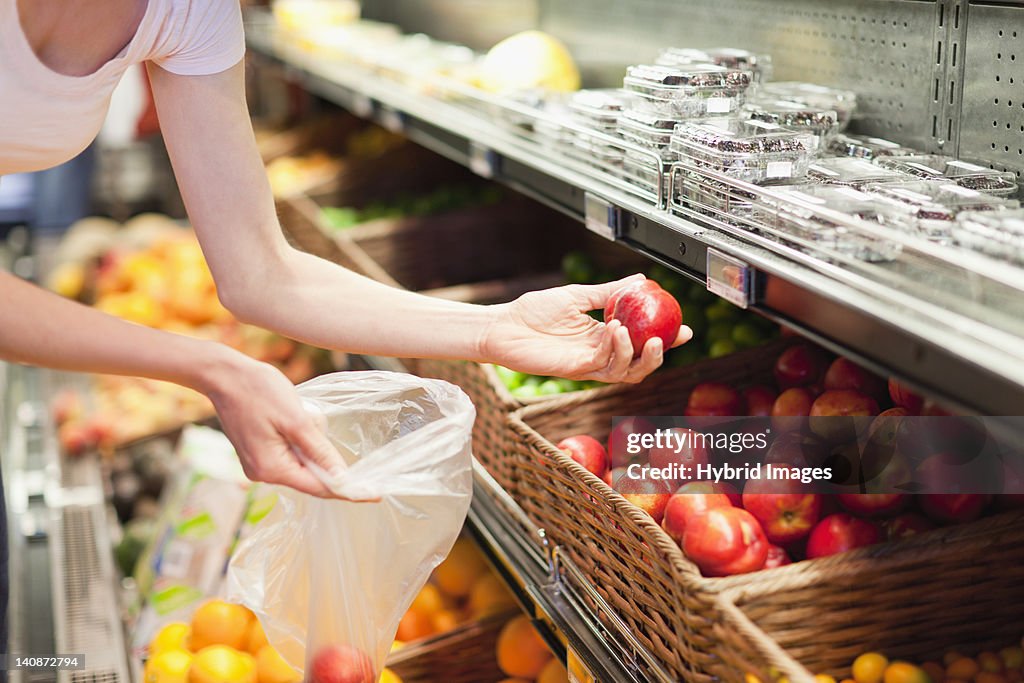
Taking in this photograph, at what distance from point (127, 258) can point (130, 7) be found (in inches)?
118

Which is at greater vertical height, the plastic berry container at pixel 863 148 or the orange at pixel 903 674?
Answer: the plastic berry container at pixel 863 148

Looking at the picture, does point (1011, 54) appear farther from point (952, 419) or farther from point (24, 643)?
point (24, 643)

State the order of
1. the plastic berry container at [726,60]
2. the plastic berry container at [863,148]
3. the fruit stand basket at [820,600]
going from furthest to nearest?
the plastic berry container at [726,60] → the plastic berry container at [863,148] → the fruit stand basket at [820,600]

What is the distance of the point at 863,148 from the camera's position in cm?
155

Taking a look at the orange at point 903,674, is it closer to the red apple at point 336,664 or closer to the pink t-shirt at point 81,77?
the red apple at point 336,664

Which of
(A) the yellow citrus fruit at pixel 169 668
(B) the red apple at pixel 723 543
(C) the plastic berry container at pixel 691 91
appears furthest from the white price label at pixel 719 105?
(A) the yellow citrus fruit at pixel 169 668

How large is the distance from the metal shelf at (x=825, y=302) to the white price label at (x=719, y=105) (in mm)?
201

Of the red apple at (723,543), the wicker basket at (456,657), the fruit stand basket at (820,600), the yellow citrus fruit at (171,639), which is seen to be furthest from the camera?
the yellow citrus fruit at (171,639)

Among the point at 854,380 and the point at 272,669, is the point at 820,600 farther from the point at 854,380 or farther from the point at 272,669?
the point at 272,669

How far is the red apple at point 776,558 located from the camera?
4.27 feet

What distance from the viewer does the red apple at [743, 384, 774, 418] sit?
65.1 inches

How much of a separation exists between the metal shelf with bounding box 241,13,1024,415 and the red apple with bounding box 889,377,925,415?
0.95 feet

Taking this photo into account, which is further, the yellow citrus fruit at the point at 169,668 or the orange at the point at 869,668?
the yellow citrus fruit at the point at 169,668

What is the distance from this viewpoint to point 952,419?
128 centimetres
